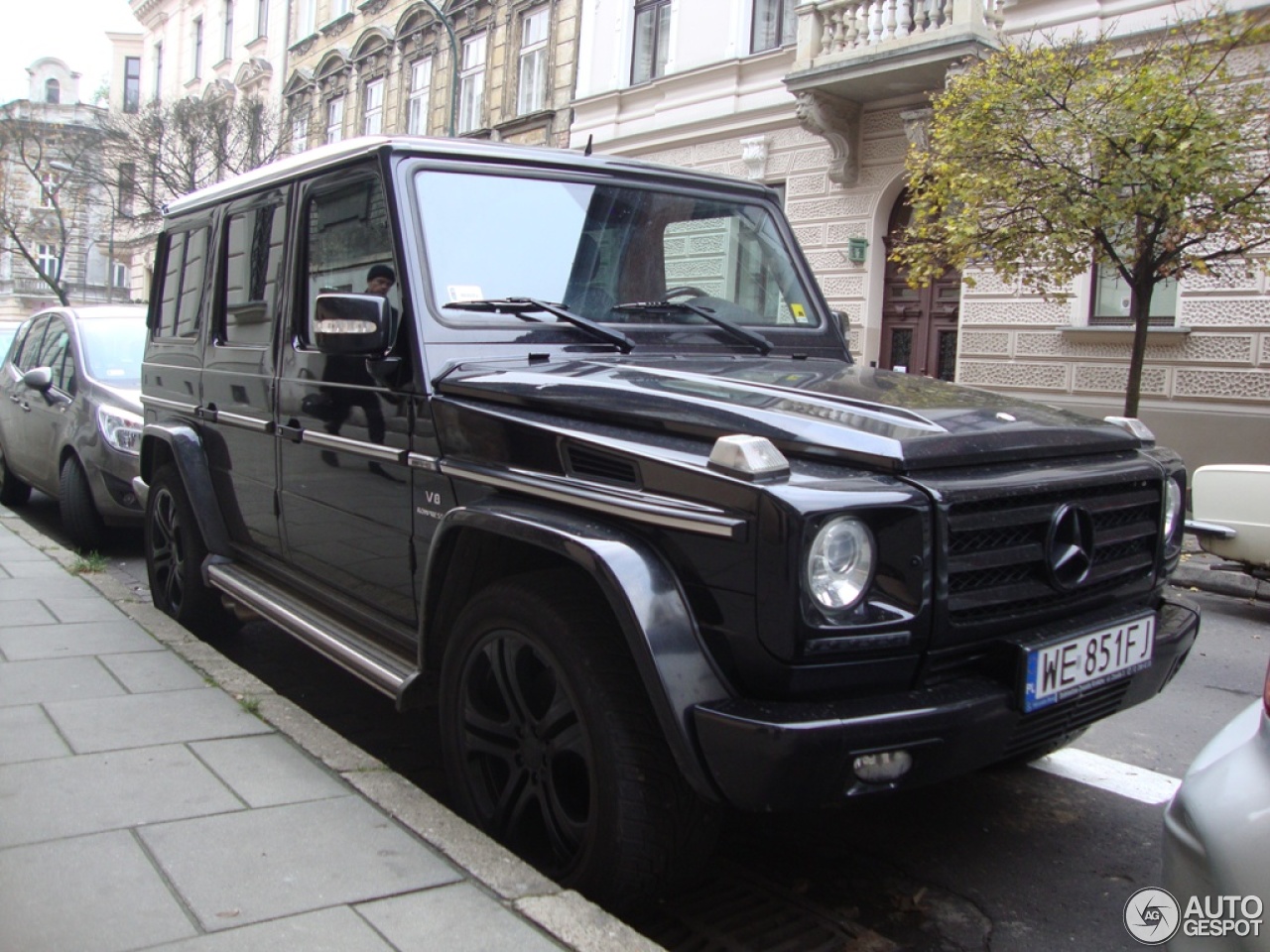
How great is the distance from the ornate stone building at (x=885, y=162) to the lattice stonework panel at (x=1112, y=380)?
2 cm

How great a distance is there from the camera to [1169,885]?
209cm

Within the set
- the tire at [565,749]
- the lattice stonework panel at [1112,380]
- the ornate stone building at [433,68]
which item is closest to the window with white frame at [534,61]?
the ornate stone building at [433,68]

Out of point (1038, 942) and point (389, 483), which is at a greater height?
point (389, 483)

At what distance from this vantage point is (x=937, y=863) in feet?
10.9

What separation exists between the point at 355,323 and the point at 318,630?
1.09 m

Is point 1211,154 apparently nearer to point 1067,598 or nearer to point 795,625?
point 1067,598

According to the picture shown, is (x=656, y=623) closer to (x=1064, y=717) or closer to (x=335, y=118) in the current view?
(x=1064, y=717)

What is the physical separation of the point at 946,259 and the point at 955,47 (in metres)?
3.56

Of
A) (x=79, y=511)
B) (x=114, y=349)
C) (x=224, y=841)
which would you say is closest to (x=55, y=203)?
(x=114, y=349)

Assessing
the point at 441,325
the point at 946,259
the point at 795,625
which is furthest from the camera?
the point at 946,259

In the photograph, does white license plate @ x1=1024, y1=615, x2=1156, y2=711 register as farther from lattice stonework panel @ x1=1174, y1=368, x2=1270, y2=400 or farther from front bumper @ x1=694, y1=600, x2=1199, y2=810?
lattice stonework panel @ x1=1174, y1=368, x2=1270, y2=400

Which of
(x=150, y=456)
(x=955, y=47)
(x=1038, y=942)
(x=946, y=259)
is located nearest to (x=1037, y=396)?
(x=946, y=259)

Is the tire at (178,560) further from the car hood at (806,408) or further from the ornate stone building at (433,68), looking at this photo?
the ornate stone building at (433,68)

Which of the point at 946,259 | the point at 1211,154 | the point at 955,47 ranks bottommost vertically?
the point at 946,259
